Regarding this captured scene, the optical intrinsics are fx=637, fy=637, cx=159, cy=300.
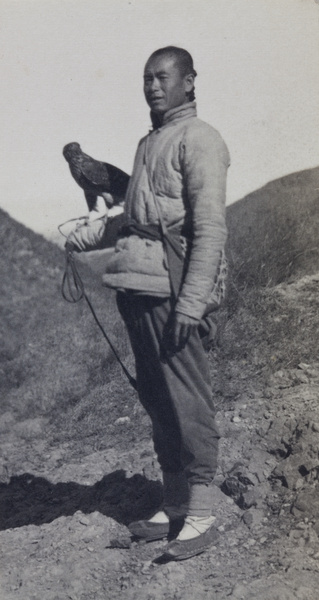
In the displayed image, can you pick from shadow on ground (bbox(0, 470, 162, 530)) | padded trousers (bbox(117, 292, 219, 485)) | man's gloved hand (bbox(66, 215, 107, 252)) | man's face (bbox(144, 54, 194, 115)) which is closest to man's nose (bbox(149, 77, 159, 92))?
man's face (bbox(144, 54, 194, 115))

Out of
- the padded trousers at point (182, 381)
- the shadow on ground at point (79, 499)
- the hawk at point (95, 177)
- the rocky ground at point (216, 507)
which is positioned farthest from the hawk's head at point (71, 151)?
the shadow on ground at point (79, 499)

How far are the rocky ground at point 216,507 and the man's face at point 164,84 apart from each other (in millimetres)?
1678

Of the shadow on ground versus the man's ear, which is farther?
the shadow on ground

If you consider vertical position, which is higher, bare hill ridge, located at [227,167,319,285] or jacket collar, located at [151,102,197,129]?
jacket collar, located at [151,102,197,129]

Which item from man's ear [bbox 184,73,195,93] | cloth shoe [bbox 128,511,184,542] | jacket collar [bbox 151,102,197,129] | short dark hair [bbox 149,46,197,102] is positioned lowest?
cloth shoe [bbox 128,511,184,542]

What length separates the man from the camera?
2432 millimetres

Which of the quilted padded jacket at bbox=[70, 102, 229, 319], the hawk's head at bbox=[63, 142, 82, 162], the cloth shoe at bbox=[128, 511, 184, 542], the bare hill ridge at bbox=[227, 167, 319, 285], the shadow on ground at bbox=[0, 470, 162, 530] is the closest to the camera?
the quilted padded jacket at bbox=[70, 102, 229, 319]

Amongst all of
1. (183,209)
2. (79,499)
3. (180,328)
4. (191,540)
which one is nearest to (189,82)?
(183,209)

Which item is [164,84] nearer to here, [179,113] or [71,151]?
[179,113]

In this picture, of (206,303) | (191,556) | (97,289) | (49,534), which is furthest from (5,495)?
(97,289)

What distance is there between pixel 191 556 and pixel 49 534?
34.6 inches

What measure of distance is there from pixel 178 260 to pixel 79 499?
6.13 feet

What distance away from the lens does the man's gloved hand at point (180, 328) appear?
95.9 inches

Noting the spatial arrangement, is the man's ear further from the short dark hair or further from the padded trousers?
the padded trousers
